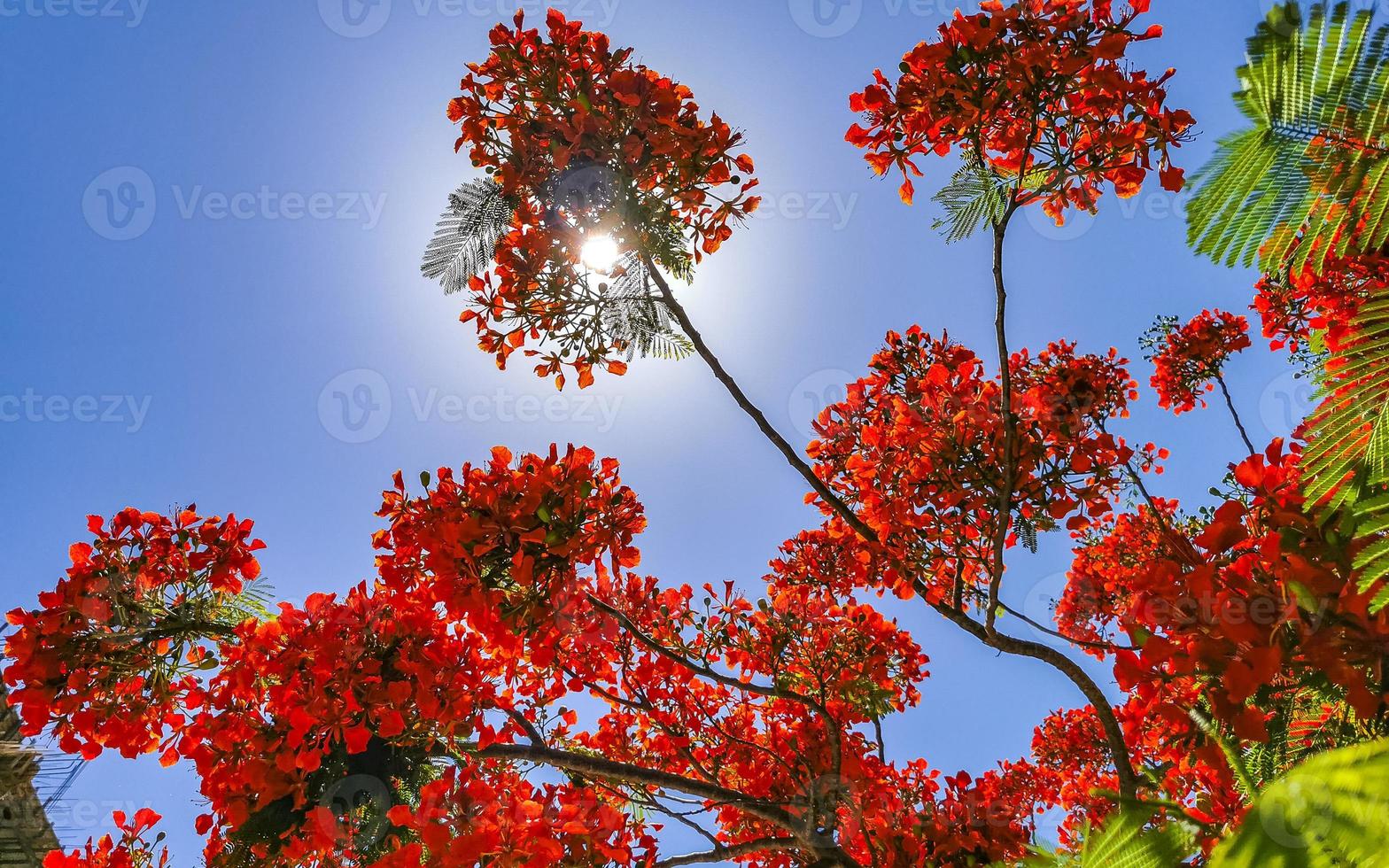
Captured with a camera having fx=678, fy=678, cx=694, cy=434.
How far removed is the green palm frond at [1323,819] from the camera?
2.09 ft

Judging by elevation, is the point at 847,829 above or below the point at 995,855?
above

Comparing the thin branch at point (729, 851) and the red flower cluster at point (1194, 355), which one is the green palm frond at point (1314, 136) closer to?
the thin branch at point (729, 851)

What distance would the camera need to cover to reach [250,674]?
123 inches

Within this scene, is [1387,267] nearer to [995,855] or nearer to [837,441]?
[837,441]

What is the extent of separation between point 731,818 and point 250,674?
419 centimetres

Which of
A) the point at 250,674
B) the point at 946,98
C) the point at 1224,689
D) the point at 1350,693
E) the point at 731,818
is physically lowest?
the point at 1350,693

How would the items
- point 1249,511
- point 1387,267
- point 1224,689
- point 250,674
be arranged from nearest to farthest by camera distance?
1. point 1224,689
2. point 1249,511
3. point 250,674
4. point 1387,267

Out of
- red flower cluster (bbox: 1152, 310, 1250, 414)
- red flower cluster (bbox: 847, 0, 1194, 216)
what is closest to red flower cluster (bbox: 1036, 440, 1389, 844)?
red flower cluster (bbox: 847, 0, 1194, 216)

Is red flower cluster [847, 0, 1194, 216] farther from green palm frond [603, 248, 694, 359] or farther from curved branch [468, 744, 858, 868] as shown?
curved branch [468, 744, 858, 868]

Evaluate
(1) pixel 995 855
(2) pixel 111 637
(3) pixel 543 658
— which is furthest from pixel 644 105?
(1) pixel 995 855

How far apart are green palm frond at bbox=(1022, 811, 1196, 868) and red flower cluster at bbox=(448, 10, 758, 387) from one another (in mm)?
2992

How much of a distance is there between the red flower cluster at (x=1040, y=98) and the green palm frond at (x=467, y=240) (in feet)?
6.47

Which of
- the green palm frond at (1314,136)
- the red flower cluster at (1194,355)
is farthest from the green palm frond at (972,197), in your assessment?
the red flower cluster at (1194,355)

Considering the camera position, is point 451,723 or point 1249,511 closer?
point 1249,511
